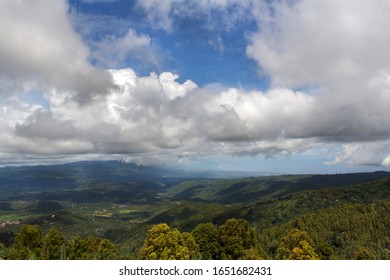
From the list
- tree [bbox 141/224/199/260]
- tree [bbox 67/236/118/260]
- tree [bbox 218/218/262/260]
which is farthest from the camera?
tree [bbox 67/236/118/260]

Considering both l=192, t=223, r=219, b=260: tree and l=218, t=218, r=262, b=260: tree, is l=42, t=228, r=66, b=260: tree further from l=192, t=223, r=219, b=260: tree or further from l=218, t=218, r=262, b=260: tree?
l=218, t=218, r=262, b=260: tree

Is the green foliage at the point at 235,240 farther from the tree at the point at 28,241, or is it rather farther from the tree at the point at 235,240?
the tree at the point at 28,241

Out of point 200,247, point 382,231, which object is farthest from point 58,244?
point 382,231

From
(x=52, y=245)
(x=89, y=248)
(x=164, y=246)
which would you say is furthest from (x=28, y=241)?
(x=164, y=246)

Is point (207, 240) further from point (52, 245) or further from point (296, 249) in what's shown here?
point (52, 245)

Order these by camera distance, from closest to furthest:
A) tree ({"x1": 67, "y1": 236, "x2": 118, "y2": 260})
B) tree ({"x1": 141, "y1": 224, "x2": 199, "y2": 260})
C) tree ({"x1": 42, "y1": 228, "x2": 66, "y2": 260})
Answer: tree ({"x1": 141, "y1": 224, "x2": 199, "y2": 260}), tree ({"x1": 42, "y1": 228, "x2": 66, "y2": 260}), tree ({"x1": 67, "y1": 236, "x2": 118, "y2": 260})

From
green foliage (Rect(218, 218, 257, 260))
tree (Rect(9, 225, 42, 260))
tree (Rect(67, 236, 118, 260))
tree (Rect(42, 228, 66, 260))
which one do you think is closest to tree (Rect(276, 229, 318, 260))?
green foliage (Rect(218, 218, 257, 260))
